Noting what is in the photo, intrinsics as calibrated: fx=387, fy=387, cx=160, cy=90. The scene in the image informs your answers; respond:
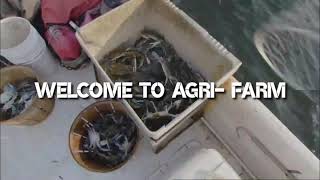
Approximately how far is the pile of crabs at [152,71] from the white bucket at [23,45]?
8.3 inches

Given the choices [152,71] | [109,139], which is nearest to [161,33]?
[152,71]

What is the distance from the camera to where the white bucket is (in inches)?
46.3

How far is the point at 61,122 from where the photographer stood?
4.07 feet

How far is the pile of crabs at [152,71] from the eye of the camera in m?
1.13

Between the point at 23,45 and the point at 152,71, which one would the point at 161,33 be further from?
the point at 23,45

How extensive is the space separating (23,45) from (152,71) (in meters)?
0.40

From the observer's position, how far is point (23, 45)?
117 cm

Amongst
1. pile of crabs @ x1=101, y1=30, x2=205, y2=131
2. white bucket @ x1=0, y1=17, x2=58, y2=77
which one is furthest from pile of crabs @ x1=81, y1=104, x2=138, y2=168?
white bucket @ x1=0, y1=17, x2=58, y2=77

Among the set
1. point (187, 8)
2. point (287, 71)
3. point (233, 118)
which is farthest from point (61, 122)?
point (287, 71)

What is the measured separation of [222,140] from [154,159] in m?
0.21

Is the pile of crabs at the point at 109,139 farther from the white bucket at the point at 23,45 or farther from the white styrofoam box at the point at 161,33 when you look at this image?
the white bucket at the point at 23,45

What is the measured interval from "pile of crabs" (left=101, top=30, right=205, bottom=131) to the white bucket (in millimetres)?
212

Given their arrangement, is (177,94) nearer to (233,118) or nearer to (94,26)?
(233,118)

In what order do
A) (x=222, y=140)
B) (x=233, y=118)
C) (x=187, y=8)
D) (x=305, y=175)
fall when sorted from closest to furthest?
1. (x=305, y=175)
2. (x=233, y=118)
3. (x=222, y=140)
4. (x=187, y=8)
